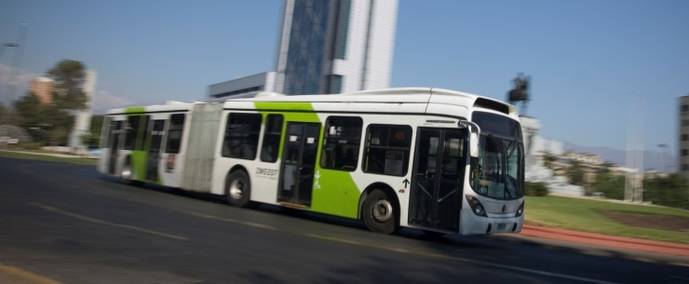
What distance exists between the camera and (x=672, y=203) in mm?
40406

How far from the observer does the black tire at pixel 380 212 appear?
1242 centimetres

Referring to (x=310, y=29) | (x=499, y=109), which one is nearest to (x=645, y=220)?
(x=499, y=109)

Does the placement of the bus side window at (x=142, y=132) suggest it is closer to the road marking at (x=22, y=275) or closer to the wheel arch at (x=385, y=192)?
the wheel arch at (x=385, y=192)

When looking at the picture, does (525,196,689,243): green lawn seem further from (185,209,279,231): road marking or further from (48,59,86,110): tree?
(48,59,86,110): tree

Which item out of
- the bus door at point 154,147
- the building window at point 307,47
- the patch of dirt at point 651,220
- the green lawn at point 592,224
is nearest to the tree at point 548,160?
the patch of dirt at point 651,220

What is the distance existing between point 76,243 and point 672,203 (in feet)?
136

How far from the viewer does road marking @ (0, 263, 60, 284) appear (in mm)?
5656

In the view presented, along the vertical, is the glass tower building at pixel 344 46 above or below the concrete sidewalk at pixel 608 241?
above

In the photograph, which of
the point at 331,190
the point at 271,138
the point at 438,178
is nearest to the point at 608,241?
the point at 438,178

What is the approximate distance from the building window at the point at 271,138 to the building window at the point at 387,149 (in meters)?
2.98

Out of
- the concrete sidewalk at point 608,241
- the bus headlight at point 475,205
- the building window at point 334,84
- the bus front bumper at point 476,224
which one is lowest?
the concrete sidewalk at point 608,241

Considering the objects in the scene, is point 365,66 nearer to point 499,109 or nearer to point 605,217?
point 605,217

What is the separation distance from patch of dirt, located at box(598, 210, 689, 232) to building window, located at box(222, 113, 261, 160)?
13.6 m

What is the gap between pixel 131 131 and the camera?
21.0 m
